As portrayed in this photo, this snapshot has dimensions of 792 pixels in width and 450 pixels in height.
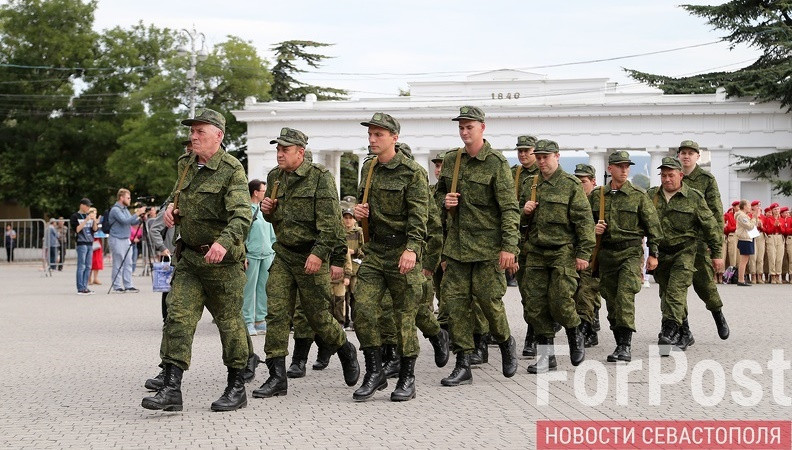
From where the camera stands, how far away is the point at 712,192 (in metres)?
14.0

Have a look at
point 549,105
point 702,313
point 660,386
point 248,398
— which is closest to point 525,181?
point 660,386

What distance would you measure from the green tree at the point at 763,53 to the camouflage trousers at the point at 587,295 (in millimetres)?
33051

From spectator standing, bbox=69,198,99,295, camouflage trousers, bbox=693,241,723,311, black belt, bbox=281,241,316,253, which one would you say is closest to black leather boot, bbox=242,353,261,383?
black belt, bbox=281,241,316,253

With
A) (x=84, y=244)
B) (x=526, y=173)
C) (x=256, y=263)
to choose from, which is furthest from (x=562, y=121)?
(x=526, y=173)

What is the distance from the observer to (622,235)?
12.8 m

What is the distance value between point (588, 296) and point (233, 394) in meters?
5.66

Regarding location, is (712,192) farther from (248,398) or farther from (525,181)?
(248,398)

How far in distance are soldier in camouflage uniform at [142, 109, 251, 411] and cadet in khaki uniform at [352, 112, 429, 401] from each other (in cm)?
111

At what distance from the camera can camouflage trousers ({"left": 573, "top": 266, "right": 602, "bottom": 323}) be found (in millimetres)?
13664

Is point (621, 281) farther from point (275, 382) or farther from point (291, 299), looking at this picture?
point (275, 382)

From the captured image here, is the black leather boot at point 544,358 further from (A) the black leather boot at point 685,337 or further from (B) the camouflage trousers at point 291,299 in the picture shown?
(B) the camouflage trousers at point 291,299

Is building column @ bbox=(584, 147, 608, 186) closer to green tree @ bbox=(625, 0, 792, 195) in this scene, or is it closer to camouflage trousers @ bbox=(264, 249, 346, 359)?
green tree @ bbox=(625, 0, 792, 195)

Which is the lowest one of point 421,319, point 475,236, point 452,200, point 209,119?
point 421,319

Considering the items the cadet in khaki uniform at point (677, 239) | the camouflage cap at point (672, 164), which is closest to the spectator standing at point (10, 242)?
the cadet in khaki uniform at point (677, 239)
